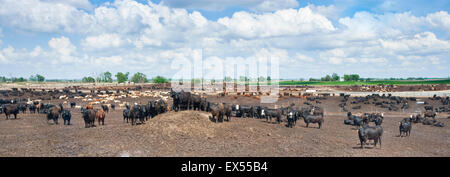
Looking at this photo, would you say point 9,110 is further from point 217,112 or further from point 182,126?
point 217,112

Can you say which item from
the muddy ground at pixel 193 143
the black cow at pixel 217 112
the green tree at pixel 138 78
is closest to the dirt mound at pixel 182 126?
the muddy ground at pixel 193 143

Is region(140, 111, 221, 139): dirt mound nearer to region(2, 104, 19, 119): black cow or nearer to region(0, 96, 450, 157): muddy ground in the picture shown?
region(0, 96, 450, 157): muddy ground

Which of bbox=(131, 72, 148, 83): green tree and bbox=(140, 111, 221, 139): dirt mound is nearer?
bbox=(140, 111, 221, 139): dirt mound

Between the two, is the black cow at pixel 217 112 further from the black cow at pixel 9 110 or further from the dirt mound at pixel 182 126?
the black cow at pixel 9 110

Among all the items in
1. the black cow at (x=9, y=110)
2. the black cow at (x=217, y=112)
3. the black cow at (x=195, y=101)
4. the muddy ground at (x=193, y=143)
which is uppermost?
the black cow at (x=195, y=101)

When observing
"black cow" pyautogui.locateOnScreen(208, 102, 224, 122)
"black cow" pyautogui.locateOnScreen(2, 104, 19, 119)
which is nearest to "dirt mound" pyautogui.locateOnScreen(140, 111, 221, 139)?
"black cow" pyautogui.locateOnScreen(208, 102, 224, 122)

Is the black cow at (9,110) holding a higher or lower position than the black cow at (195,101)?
lower

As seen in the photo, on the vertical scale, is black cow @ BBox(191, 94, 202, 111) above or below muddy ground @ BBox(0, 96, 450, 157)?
above

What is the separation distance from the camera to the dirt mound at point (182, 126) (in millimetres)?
21406

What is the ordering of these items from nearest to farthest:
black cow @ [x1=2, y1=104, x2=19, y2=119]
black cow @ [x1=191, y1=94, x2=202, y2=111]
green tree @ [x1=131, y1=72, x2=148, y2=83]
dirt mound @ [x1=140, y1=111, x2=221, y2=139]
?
1. dirt mound @ [x1=140, y1=111, x2=221, y2=139]
2. black cow @ [x1=191, y1=94, x2=202, y2=111]
3. black cow @ [x1=2, y1=104, x2=19, y2=119]
4. green tree @ [x1=131, y1=72, x2=148, y2=83]

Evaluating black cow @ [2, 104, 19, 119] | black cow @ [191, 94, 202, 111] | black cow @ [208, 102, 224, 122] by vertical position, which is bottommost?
black cow @ [2, 104, 19, 119]

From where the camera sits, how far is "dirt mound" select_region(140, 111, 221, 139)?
21406mm

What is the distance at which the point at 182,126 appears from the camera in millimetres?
21922

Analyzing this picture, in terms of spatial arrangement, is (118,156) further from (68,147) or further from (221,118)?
(221,118)
